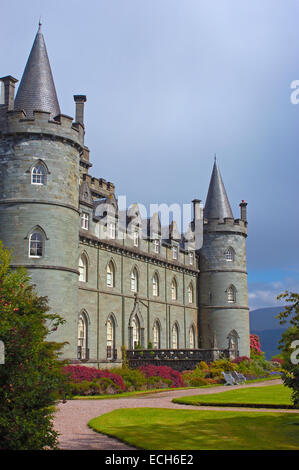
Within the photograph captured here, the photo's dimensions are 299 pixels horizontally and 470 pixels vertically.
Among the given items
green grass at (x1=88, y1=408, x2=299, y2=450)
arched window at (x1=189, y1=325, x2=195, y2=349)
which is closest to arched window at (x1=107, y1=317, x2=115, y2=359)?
arched window at (x1=189, y1=325, x2=195, y2=349)

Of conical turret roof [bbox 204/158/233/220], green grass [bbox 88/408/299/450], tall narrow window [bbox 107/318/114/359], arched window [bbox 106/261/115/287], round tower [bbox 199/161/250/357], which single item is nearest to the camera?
green grass [bbox 88/408/299/450]

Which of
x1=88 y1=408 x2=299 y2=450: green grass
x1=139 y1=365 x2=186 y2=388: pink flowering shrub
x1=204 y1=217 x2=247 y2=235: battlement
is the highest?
x1=204 y1=217 x2=247 y2=235: battlement

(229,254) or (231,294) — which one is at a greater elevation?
(229,254)

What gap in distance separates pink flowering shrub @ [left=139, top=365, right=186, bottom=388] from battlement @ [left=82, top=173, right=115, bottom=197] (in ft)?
44.6

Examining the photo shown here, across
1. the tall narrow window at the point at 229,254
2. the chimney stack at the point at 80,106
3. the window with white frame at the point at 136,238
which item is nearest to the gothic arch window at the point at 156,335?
the window with white frame at the point at 136,238

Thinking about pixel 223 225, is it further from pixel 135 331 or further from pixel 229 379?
pixel 229 379

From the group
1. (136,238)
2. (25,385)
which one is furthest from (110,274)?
(25,385)

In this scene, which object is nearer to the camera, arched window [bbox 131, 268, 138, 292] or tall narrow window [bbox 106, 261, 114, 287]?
tall narrow window [bbox 106, 261, 114, 287]

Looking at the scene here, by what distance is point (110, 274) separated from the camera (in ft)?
117

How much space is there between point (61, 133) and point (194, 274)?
22.7m

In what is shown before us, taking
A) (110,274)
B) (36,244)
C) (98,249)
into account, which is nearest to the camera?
(36,244)

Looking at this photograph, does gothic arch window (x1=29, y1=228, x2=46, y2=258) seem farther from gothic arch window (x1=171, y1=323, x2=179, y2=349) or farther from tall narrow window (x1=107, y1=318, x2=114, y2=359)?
gothic arch window (x1=171, y1=323, x2=179, y2=349)

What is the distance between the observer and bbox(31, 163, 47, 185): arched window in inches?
1109

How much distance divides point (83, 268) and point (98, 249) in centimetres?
185
